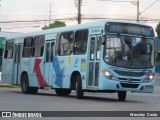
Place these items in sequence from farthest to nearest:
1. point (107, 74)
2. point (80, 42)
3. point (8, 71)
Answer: point (8, 71), point (80, 42), point (107, 74)

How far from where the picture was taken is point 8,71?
3150cm

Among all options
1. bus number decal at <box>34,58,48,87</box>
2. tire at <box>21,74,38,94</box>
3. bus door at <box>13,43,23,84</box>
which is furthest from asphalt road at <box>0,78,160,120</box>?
bus door at <box>13,43,23,84</box>

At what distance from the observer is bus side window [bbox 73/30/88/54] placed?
77.0 feet

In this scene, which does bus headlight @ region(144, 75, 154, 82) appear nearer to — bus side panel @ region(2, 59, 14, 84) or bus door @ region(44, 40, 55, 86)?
bus door @ region(44, 40, 55, 86)

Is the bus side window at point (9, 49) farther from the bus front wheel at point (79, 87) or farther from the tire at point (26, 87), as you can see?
the bus front wheel at point (79, 87)

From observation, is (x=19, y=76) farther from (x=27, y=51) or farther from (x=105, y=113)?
(x=105, y=113)

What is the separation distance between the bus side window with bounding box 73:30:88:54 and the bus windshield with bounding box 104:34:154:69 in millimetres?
1552

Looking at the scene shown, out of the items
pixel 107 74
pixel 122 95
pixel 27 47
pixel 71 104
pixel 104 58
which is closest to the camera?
pixel 71 104

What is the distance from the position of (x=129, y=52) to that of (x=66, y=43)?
378cm

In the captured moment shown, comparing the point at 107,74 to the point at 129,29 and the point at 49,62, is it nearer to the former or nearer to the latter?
the point at 129,29

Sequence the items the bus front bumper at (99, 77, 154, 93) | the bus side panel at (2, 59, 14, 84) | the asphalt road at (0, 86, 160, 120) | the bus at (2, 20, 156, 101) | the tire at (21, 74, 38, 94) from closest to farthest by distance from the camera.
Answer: the asphalt road at (0, 86, 160, 120) < the bus front bumper at (99, 77, 154, 93) < the bus at (2, 20, 156, 101) < the tire at (21, 74, 38, 94) < the bus side panel at (2, 59, 14, 84)

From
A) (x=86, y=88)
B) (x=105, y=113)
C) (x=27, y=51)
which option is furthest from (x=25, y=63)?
(x=105, y=113)

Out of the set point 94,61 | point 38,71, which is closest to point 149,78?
point 94,61

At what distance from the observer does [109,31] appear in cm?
2219
